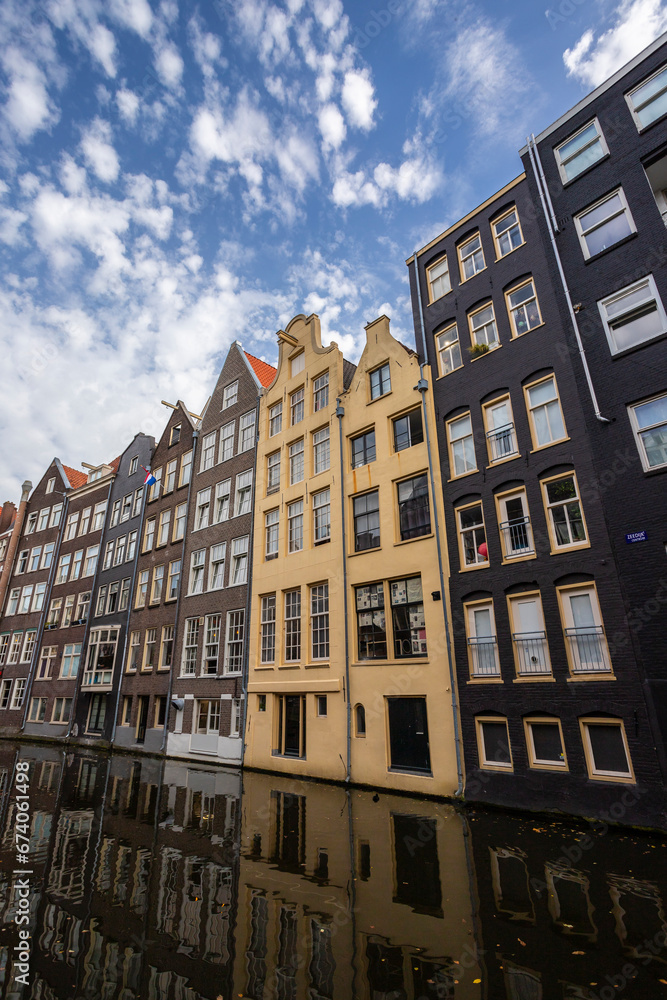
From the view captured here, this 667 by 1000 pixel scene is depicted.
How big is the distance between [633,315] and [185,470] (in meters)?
26.0

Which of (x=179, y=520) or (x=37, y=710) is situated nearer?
(x=179, y=520)

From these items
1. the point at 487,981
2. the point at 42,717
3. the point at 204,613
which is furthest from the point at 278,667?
the point at 42,717

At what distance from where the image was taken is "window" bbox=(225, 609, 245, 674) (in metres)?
24.8

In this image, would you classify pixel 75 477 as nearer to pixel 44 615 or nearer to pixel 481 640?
pixel 44 615

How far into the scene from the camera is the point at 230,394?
1259 inches

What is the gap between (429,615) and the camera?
56.8 feet

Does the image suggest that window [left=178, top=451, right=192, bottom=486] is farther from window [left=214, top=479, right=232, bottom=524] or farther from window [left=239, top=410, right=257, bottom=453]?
window [left=239, top=410, right=257, bottom=453]

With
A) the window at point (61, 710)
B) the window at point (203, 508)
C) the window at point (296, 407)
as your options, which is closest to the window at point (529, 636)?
the window at point (296, 407)

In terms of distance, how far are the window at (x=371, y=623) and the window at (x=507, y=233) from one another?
43.9 feet

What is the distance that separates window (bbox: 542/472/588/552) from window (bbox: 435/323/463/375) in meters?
6.45

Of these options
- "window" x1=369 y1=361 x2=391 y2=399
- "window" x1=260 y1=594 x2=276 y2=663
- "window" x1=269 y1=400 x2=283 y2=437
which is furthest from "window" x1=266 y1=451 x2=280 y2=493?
"window" x1=369 y1=361 x2=391 y2=399

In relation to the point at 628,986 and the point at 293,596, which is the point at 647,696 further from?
the point at 293,596

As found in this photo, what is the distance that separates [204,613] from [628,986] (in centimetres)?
2404

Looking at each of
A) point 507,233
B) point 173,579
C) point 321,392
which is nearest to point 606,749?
point 507,233
